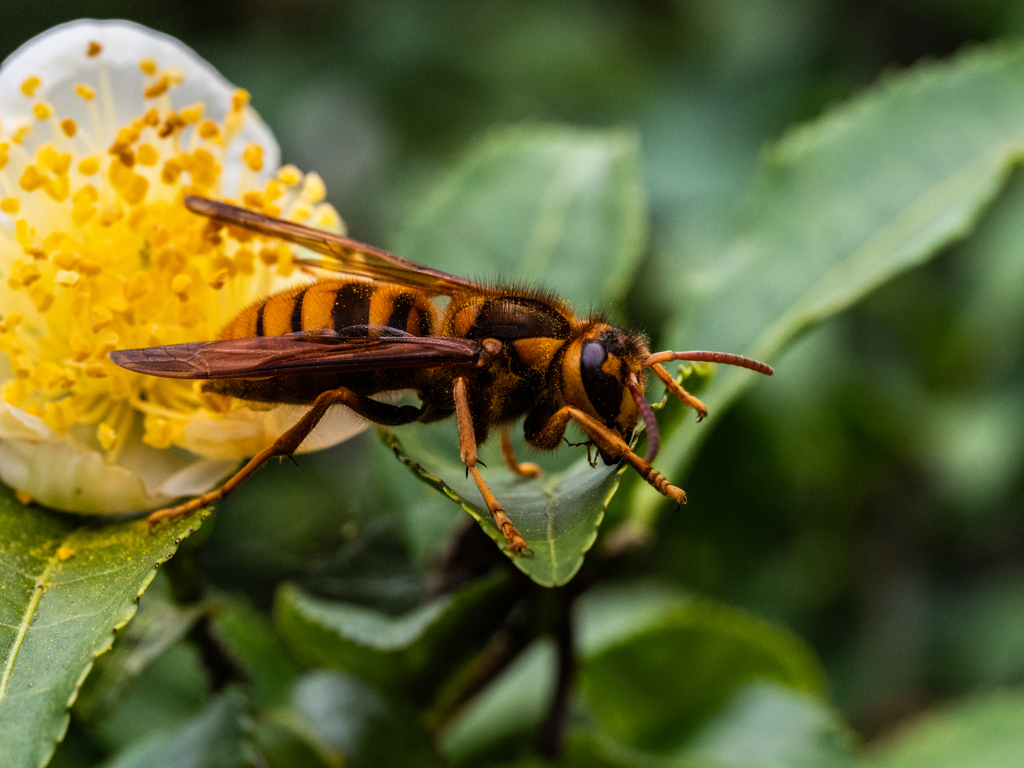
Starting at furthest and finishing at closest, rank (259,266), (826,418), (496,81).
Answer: (496,81) → (826,418) → (259,266)

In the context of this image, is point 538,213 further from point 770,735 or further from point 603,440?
point 770,735

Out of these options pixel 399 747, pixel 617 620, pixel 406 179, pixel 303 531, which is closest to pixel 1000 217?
pixel 617 620

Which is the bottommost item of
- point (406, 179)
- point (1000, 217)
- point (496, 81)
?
point (406, 179)

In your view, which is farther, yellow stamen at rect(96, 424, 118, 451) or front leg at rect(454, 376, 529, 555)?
yellow stamen at rect(96, 424, 118, 451)

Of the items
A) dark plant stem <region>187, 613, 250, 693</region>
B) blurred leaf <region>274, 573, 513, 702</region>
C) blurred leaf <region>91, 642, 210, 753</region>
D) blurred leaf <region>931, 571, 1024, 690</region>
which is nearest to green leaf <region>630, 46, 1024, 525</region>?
blurred leaf <region>274, 573, 513, 702</region>

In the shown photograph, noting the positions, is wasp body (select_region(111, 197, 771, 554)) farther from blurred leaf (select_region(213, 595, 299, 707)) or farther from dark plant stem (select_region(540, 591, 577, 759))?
blurred leaf (select_region(213, 595, 299, 707))

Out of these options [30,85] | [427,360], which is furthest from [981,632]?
[30,85]

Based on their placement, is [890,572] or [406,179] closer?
[890,572]

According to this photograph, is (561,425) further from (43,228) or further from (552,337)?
(43,228)
